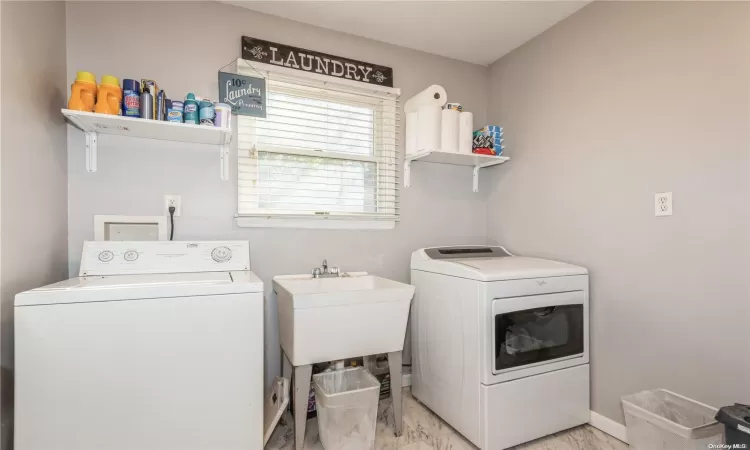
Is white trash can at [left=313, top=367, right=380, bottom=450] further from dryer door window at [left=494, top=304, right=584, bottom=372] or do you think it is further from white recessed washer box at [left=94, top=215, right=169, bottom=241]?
white recessed washer box at [left=94, top=215, right=169, bottom=241]

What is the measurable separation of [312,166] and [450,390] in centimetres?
152

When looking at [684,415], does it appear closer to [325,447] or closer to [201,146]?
[325,447]

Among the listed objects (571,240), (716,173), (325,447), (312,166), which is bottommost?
(325,447)

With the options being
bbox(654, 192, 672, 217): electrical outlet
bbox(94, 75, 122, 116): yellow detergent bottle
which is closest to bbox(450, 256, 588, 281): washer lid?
bbox(654, 192, 672, 217): electrical outlet

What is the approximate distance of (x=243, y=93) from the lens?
6.77 feet

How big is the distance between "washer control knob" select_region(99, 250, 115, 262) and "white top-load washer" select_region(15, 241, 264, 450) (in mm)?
424

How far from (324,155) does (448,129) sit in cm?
80

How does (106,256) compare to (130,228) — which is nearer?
(106,256)

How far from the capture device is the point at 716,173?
1509mm

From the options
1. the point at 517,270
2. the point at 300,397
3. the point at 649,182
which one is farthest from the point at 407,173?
the point at 300,397

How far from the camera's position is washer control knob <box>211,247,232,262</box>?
1834 millimetres

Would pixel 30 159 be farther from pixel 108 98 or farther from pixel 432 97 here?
pixel 432 97

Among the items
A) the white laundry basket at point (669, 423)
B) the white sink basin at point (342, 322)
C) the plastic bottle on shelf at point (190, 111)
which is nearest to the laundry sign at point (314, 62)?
the plastic bottle on shelf at point (190, 111)

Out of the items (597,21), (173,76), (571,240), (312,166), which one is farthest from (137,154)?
(597,21)
